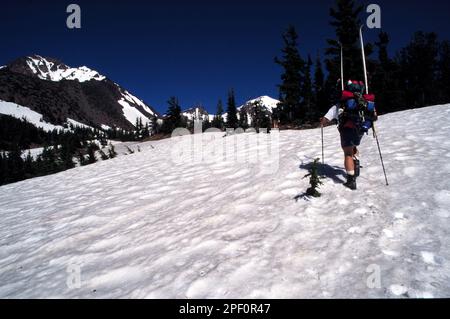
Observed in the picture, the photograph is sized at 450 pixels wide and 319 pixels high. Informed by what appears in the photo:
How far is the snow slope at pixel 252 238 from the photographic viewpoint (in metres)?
3.32

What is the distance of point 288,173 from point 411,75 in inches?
2509

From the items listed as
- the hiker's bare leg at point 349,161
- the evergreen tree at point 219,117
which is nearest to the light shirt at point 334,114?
the hiker's bare leg at point 349,161

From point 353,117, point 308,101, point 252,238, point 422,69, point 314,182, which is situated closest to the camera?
point 252,238

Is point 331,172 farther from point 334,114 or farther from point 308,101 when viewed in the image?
point 308,101

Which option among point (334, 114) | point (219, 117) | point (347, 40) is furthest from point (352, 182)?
point (219, 117)

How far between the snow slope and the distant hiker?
55 centimetres

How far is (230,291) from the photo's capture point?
3.26 meters

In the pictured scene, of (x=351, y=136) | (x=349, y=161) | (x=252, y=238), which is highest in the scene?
(x=351, y=136)

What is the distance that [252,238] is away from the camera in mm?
4383

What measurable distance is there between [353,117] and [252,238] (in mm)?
3758

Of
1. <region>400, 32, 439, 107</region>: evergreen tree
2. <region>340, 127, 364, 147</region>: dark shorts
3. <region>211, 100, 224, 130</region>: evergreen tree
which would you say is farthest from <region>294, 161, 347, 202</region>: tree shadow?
<region>211, 100, 224, 130</region>: evergreen tree

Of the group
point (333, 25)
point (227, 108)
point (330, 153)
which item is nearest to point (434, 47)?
point (333, 25)

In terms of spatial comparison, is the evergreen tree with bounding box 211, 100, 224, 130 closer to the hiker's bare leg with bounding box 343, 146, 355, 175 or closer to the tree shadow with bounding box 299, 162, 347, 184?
the tree shadow with bounding box 299, 162, 347, 184
